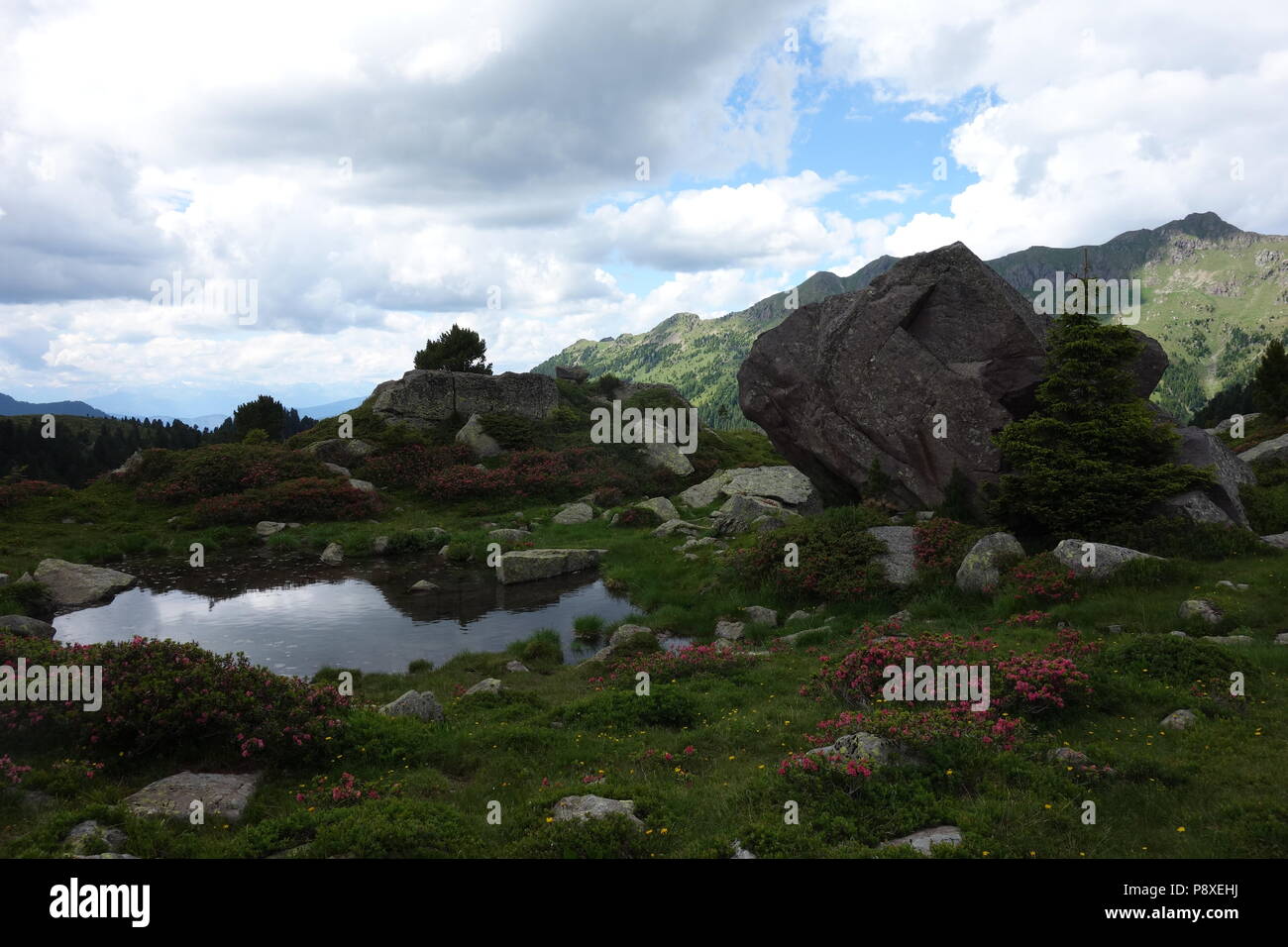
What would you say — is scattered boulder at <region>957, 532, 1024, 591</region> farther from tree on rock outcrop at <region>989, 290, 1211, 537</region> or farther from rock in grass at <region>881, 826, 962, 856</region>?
rock in grass at <region>881, 826, 962, 856</region>

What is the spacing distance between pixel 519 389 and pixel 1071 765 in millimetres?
54731

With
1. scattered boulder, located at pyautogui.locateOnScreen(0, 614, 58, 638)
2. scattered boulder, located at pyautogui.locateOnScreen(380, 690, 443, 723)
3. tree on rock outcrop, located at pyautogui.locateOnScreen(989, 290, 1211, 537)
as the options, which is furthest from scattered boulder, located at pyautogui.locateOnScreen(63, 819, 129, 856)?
tree on rock outcrop, located at pyautogui.locateOnScreen(989, 290, 1211, 537)

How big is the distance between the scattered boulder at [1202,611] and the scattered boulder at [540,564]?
866 inches

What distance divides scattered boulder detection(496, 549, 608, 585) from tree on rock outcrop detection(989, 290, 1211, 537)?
57.0 ft

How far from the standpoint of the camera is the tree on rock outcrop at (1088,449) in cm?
2125

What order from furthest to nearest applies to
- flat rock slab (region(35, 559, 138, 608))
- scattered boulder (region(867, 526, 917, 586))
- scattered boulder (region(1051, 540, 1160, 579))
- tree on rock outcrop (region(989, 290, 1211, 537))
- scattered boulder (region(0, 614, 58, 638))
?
flat rock slab (region(35, 559, 138, 608)) → scattered boulder (region(867, 526, 917, 586)) → tree on rock outcrop (region(989, 290, 1211, 537)) → scattered boulder (region(0, 614, 58, 638)) → scattered boulder (region(1051, 540, 1160, 579))

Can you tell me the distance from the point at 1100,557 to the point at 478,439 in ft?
141

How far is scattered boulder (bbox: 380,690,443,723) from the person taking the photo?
14.2 meters

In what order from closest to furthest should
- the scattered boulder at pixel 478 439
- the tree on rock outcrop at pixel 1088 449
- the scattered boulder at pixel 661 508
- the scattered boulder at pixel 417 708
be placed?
the scattered boulder at pixel 417 708, the tree on rock outcrop at pixel 1088 449, the scattered boulder at pixel 661 508, the scattered boulder at pixel 478 439

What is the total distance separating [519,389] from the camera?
6100 centimetres

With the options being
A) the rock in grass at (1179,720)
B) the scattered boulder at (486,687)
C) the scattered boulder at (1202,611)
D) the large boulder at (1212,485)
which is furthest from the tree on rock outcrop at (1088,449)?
the scattered boulder at (486,687)

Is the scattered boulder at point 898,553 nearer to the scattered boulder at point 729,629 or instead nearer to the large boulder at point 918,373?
the large boulder at point 918,373

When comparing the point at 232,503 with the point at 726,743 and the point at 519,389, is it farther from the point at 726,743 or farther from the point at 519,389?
the point at 726,743
